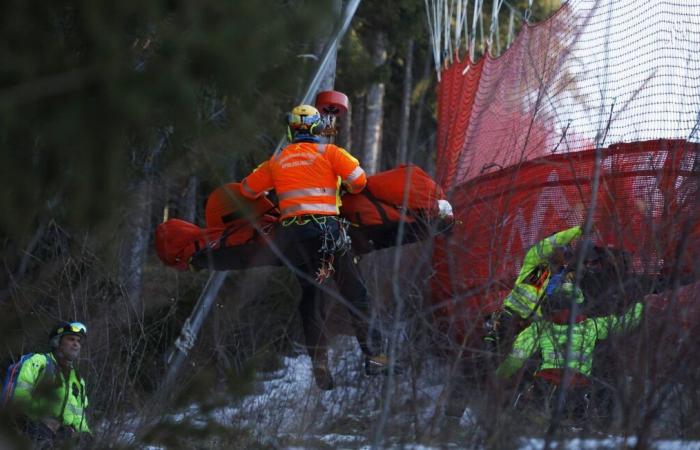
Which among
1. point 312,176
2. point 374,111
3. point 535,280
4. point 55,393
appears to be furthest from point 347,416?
point 374,111

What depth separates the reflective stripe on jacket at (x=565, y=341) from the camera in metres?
4.59

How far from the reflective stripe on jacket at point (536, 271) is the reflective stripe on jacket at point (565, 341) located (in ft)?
0.60

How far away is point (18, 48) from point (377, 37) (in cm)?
1467

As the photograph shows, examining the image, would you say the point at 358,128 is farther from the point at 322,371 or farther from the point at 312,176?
the point at 322,371

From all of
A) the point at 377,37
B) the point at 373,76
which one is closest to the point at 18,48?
the point at 373,76

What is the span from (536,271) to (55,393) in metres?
3.61

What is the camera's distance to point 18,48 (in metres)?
2.87

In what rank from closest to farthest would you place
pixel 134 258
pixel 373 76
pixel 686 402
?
1. pixel 686 402
2. pixel 134 258
3. pixel 373 76

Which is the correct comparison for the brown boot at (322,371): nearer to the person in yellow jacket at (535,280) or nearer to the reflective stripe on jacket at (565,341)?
the person in yellow jacket at (535,280)

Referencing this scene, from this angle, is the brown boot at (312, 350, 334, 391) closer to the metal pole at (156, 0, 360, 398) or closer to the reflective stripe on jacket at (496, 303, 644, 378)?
the metal pole at (156, 0, 360, 398)

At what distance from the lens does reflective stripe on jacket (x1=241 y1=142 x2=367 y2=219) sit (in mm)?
6984

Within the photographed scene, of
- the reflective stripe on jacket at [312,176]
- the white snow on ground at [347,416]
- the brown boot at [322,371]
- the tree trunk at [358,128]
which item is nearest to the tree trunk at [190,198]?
the reflective stripe on jacket at [312,176]

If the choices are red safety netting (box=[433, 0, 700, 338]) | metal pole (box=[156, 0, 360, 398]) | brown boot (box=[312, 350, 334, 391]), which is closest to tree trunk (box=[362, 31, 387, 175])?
red safety netting (box=[433, 0, 700, 338])

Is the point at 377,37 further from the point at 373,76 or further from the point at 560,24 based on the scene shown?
the point at 560,24
